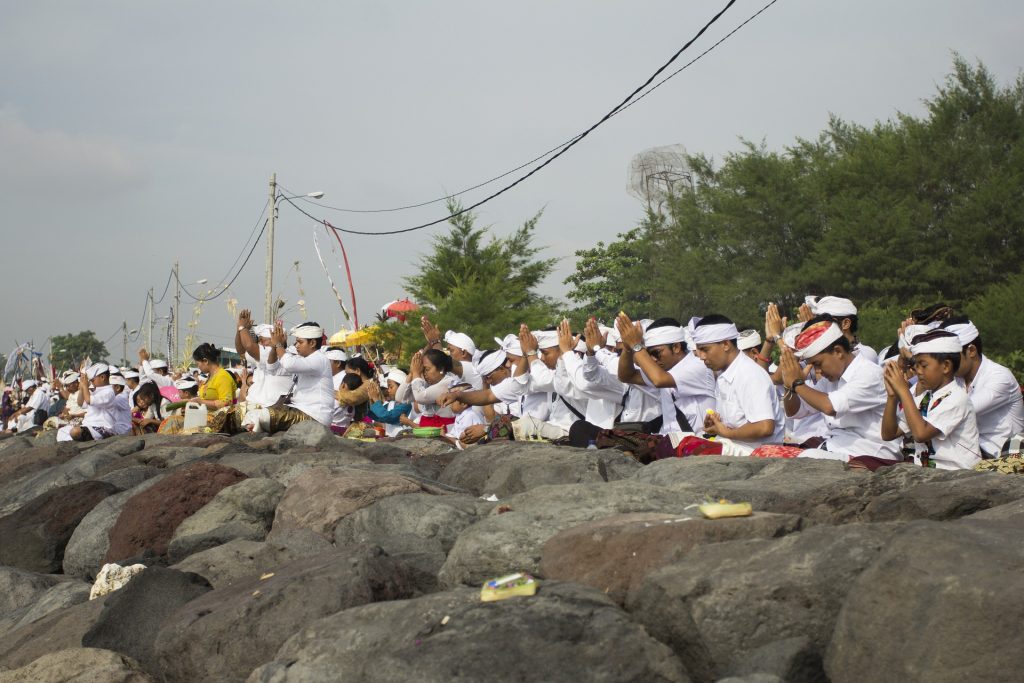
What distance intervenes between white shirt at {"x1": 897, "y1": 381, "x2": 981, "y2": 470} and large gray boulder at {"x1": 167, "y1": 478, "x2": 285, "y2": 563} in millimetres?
4474

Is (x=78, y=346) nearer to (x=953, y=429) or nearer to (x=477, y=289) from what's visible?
(x=477, y=289)

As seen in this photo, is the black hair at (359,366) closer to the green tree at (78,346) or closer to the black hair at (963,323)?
the black hair at (963,323)

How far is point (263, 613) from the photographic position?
205 inches

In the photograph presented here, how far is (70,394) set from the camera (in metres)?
24.1

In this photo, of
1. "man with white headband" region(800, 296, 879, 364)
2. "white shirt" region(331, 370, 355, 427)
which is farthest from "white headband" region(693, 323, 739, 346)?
"white shirt" region(331, 370, 355, 427)

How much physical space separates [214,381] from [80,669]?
33.9 ft

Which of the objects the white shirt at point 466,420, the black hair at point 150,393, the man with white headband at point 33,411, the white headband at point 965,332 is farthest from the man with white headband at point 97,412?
the white headband at point 965,332

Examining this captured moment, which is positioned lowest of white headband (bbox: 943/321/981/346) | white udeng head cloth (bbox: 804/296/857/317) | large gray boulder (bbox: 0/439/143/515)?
large gray boulder (bbox: 0/439/143/515)

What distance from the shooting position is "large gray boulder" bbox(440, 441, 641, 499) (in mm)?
7680

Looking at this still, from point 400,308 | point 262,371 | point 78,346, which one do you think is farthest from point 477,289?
point 78,346

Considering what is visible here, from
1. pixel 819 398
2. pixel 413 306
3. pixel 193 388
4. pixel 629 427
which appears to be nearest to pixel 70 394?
pixel 193 388

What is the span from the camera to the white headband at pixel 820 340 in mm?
8047

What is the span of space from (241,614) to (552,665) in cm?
184

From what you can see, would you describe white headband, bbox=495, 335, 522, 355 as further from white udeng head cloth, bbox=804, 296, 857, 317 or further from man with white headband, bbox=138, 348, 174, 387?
man with white headband, bbox=138, 348, 174, 387
